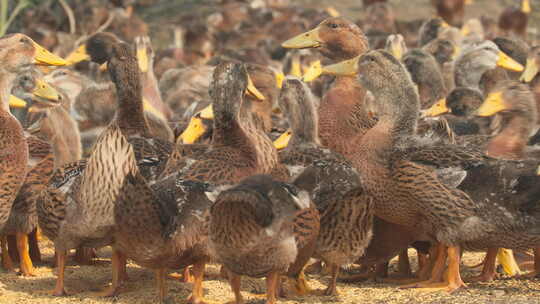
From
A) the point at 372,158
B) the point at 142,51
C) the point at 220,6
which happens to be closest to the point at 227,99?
the point at 372,158

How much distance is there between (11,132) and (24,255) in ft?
2.78

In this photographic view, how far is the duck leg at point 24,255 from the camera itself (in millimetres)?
6453

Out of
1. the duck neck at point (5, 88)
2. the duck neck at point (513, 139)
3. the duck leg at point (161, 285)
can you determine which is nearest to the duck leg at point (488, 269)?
the duck neck at point (513, 139)

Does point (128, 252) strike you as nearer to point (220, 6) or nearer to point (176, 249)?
point (176, 249)

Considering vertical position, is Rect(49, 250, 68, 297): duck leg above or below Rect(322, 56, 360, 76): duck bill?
below

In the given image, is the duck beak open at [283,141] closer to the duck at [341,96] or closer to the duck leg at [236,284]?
the duck at [341,96]

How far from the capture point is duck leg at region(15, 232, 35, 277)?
6453 millimetres

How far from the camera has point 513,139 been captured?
6.73 m

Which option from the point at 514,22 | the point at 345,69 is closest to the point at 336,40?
the point at 345,69

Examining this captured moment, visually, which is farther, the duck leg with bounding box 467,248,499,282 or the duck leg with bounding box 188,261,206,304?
the duck leg with bounding box 467,248,499,282

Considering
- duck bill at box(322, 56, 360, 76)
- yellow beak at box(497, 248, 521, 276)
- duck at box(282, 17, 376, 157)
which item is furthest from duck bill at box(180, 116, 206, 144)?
yellow beak at box(497, 248, 521, 276)

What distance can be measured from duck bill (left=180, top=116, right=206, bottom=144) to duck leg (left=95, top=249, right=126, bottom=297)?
2065mm

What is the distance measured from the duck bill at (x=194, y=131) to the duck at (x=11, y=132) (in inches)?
57.6

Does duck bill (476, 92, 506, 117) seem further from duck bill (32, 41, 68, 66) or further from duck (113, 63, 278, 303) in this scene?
duck bill (32, 41, 68, 66)
